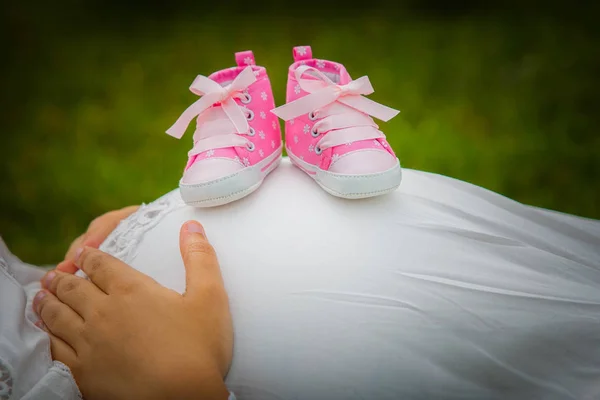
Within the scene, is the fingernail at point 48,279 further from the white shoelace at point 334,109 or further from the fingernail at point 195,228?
the white shoelace at point 334,109

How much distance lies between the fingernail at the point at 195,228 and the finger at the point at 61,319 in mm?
219

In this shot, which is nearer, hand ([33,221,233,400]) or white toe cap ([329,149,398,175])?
hand ([33,221,233,400])

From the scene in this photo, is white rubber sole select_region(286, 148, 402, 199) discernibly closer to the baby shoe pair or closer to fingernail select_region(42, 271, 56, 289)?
the baby shoe pair

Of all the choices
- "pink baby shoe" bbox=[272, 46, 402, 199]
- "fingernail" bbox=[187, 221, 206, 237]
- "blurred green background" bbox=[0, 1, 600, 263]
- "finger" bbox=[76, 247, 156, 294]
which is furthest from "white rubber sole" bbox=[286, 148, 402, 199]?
"blurred green background" bbox=[0, 1, 600, 263]

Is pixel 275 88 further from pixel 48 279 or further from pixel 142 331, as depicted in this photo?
pixel 142 331

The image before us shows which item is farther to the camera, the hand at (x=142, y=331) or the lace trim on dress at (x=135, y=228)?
the lace trim on dress at (x=135, y=228)

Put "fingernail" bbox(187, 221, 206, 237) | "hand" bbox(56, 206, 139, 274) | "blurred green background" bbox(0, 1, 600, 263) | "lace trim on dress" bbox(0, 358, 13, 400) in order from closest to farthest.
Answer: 1. "lace trim on dress" bbox(0, 358, 13, 400)
2. "fingernail" bbox(187, 221, 206, 237)
3. "hand" bbox(56, 206, 139, 274)
4. "blurred green background" bbox(0, 1, 600, 263)

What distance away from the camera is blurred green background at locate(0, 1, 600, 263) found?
1978mm

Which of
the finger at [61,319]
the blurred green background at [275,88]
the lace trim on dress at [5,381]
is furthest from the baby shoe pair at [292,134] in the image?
the blurred green background at [275,88]

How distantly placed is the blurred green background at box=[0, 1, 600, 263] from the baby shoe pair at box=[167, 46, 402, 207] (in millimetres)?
975

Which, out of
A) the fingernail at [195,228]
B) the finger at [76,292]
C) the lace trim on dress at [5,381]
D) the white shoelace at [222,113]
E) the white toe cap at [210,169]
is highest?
the white shoelace at [222,113]

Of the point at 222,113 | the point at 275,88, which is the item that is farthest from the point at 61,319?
the point at 275,88

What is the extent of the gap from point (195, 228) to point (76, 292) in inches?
8.3

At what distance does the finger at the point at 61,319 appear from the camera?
81cm
